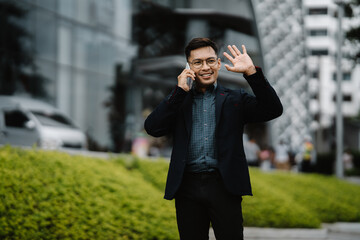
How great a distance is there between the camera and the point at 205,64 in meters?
2.87

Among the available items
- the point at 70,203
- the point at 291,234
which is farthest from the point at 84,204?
the point at 291,234

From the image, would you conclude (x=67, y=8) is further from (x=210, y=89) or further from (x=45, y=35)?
(x=210, y=89)

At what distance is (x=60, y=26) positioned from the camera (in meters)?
19.8

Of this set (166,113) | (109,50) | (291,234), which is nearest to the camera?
(166,113)

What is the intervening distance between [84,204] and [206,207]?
3.26 metres

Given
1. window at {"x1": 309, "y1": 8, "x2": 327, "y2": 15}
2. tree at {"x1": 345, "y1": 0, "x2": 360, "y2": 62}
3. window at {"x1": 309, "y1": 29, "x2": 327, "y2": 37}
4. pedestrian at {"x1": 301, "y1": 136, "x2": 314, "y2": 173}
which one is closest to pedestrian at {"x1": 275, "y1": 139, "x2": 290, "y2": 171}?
pedestrian at {"x1": 301, "y1": 136, "x2": 314, "y2": 173}

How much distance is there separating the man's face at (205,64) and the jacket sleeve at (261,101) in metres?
0.27

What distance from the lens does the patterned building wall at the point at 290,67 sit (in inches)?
1729

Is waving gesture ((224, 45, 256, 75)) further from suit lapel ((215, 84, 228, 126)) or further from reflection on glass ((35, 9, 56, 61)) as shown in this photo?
reflection on glass ((35, 9, 56, 61))

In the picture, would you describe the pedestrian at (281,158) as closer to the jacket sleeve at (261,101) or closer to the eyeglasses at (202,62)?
the jacket sleeve at (261,101)

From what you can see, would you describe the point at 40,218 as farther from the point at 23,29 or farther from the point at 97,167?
the point at 23,29

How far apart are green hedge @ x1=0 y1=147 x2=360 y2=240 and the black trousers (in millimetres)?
2752

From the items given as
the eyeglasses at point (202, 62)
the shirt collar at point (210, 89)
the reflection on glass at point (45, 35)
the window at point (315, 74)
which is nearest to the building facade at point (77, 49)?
the reflection on glass at point (45, 35)

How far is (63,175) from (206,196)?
386 cm
